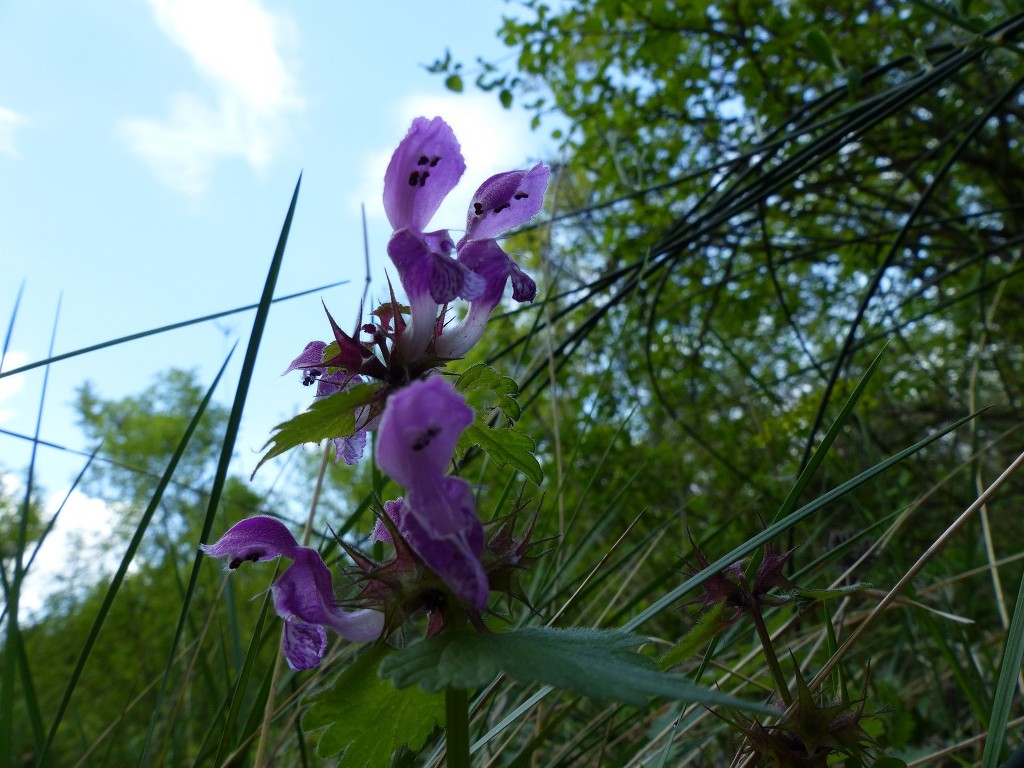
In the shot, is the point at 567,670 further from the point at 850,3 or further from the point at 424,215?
the point at 850,3

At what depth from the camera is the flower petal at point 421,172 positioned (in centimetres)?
62

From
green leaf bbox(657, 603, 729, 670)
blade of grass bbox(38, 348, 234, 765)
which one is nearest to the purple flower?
blade of grass bbox(38, 348, 234, 765)

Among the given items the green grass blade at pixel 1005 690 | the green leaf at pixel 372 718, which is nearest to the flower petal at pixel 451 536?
the green leaf at pixel 372 718

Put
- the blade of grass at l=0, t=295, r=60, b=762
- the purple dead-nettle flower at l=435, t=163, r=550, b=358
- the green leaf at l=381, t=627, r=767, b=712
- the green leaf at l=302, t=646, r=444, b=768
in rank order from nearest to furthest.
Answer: the green leaf at l=381, t=627, r=767, b=712 → the green leaf at l=302, t=646, r=444, b=768 → the purple dead-nettle flower at l=435, t=163, r=550, b=358 → the blade of grass at l=0, t=295, r=60, b=762

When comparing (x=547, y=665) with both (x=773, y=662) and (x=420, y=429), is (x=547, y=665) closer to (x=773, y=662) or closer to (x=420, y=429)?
(x=420, y=429)

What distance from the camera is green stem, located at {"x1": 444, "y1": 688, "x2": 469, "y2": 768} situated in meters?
0.47

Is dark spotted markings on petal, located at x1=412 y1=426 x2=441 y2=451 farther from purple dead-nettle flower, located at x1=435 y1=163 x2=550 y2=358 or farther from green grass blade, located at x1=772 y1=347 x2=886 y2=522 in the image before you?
green grass blade, located at x1=772 y1=347 x2=886 y2=522

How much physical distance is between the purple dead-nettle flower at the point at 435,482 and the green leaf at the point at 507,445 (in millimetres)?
120

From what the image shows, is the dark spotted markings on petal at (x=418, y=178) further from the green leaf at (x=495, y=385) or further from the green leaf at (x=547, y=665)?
the green leaf at (x=547, y=665)

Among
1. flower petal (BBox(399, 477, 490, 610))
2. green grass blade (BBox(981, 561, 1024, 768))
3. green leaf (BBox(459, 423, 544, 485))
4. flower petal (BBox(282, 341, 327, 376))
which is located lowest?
green grass blade (BBox(981, 561, 1024, 768))

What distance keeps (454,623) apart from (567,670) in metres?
0.10

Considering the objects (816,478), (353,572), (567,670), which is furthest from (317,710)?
(816,478)

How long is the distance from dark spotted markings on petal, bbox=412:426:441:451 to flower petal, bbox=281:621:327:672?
20cm

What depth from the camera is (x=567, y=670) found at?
40cm
